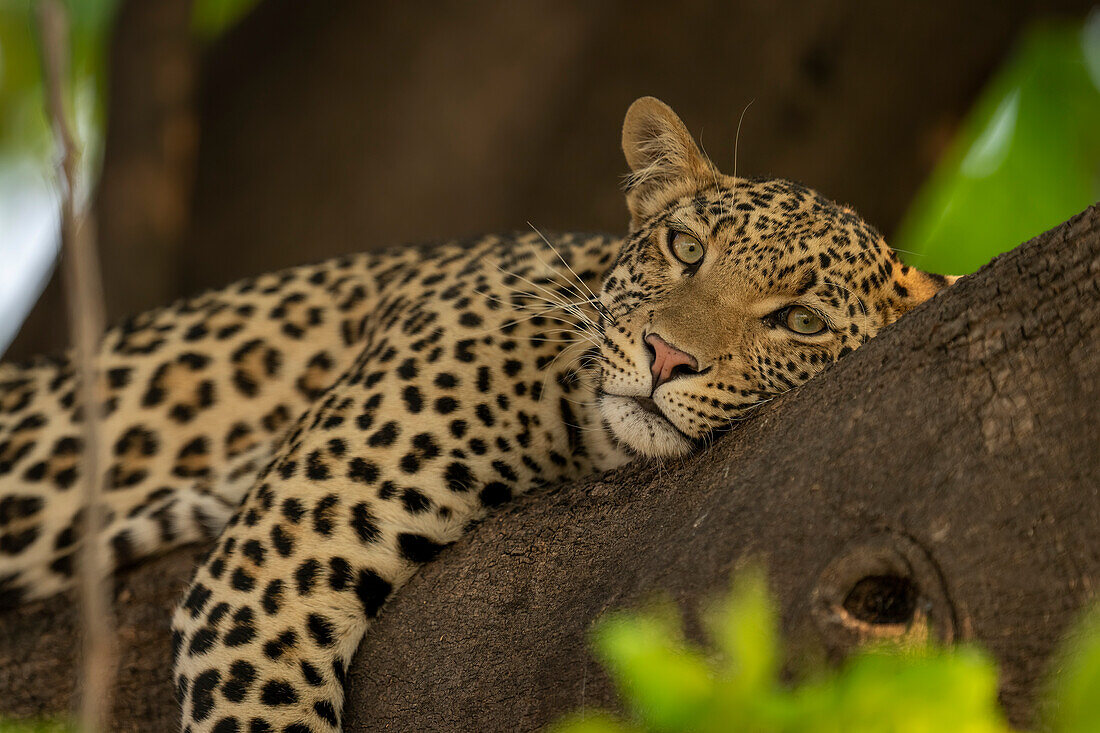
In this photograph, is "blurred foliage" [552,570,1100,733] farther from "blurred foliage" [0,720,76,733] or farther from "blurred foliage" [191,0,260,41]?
"blurred foliage" [191,0,260,41]

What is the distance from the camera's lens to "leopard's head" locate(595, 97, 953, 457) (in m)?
3.30

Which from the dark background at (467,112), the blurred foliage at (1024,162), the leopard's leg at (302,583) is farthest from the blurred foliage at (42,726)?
the blurred foliage at (1024,162)

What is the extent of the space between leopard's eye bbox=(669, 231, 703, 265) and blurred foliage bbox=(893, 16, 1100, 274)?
2.81 meters

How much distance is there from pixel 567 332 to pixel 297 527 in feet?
3.52

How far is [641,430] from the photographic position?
331 centimetres

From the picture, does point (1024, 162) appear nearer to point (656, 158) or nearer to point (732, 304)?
point (656, 158)

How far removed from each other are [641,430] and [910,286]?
102 centimetres

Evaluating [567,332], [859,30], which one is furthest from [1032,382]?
[859,30]

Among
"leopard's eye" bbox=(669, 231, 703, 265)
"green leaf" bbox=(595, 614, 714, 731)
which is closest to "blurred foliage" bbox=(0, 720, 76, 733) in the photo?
"leopard's eye" bbox=(669, 231, 703, 265)

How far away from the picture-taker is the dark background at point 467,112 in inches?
259

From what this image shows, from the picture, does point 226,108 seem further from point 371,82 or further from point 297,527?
point 297,527

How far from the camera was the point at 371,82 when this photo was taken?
695 centimetres

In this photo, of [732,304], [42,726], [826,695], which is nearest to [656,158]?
[732,304]

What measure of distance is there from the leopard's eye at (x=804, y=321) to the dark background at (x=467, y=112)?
3251mm
